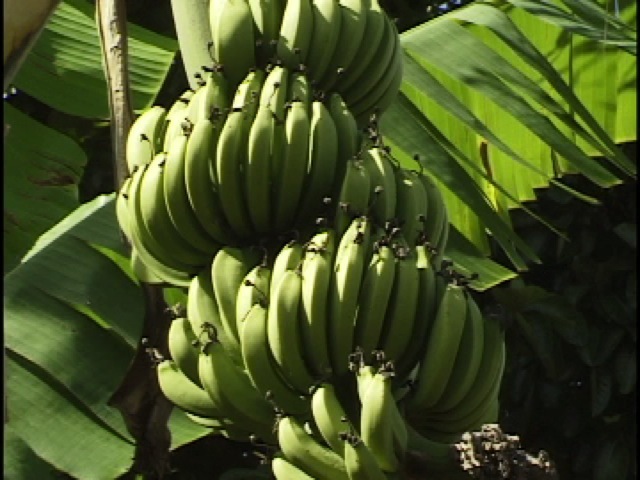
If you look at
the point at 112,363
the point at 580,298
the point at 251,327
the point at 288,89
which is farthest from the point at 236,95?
the point at 580,298

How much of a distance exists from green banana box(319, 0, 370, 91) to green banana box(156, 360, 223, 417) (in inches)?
15.6

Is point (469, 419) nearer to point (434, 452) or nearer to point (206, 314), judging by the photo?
point (434, 452)

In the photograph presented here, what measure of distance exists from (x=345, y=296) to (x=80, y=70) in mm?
993

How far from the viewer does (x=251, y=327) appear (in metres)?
1.37

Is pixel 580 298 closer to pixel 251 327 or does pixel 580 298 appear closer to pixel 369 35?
pixel 369 35

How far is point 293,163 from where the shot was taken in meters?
1.45

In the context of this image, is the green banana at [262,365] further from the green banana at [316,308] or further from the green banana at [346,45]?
the green banana at [346,45]

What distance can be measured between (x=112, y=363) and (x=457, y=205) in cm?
74

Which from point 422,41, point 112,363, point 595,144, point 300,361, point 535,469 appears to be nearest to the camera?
point 535,469

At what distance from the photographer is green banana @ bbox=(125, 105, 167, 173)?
1.57 metres

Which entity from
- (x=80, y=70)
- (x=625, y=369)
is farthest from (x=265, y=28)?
(x=625, y=369)

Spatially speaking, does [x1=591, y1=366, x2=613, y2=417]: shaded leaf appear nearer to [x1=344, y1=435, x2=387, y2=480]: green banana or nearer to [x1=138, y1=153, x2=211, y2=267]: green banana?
[x1=138, y1=153, x2=211, y2=267]: green banana

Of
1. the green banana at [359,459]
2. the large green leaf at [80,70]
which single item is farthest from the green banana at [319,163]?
the large green leaf at [80,70]

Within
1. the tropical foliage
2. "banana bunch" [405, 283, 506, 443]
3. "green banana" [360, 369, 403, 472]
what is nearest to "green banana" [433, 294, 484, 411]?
"banana bunch" [405, 283, 506, 443]
